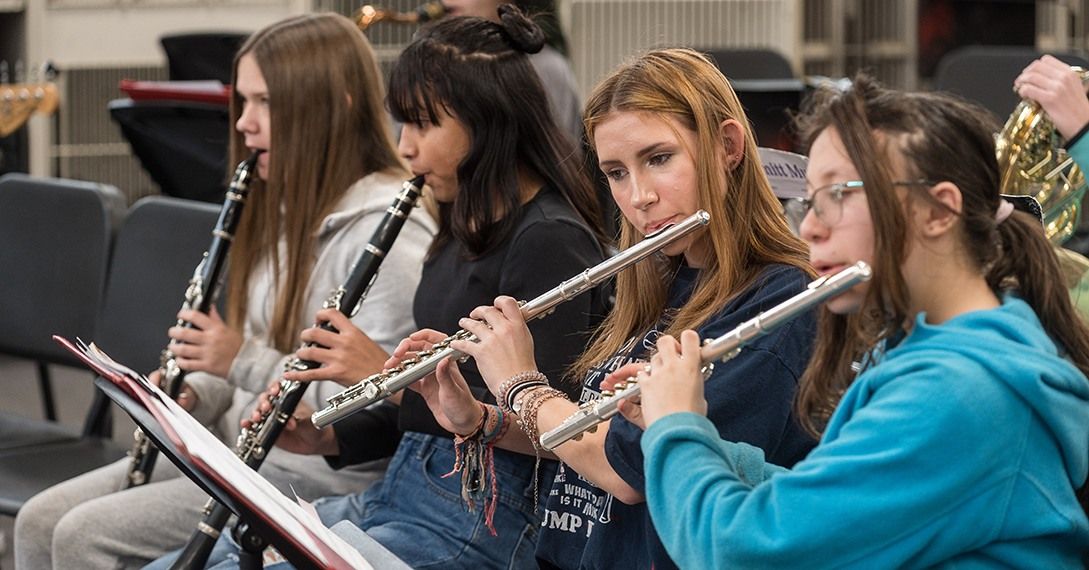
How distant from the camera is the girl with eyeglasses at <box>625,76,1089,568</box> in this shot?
1.03 meters

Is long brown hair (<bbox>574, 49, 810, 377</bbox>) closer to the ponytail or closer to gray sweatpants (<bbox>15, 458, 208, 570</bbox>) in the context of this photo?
the ponytail

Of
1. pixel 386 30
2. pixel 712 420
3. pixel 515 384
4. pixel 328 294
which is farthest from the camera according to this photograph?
pixel 386 30

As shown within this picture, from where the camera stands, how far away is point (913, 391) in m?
1.04

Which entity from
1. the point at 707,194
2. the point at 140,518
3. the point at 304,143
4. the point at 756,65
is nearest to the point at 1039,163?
the point at 707,194

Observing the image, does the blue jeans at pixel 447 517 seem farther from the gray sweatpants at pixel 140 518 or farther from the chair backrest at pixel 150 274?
the chair backrest at pixel 150 274

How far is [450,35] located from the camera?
1932 millimetres

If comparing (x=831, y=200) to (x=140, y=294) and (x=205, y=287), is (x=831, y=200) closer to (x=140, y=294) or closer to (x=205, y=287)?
(x=205, y=287)

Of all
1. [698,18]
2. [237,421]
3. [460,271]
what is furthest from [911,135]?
[698,18]

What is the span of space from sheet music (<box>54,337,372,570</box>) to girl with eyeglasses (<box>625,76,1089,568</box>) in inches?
11.1

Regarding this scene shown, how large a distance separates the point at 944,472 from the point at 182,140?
8.72ft

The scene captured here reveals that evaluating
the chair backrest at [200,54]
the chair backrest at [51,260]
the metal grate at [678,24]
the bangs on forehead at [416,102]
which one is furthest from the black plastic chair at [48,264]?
the metal grate at [678,24]

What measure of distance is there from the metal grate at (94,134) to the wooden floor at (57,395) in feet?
3.43

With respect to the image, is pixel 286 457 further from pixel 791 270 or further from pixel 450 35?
pixel 791 270

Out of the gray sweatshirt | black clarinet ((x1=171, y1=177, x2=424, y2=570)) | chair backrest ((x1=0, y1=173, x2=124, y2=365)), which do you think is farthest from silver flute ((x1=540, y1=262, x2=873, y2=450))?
chair backrest ((x1=0, y1=173, x2=124, y2=365))
